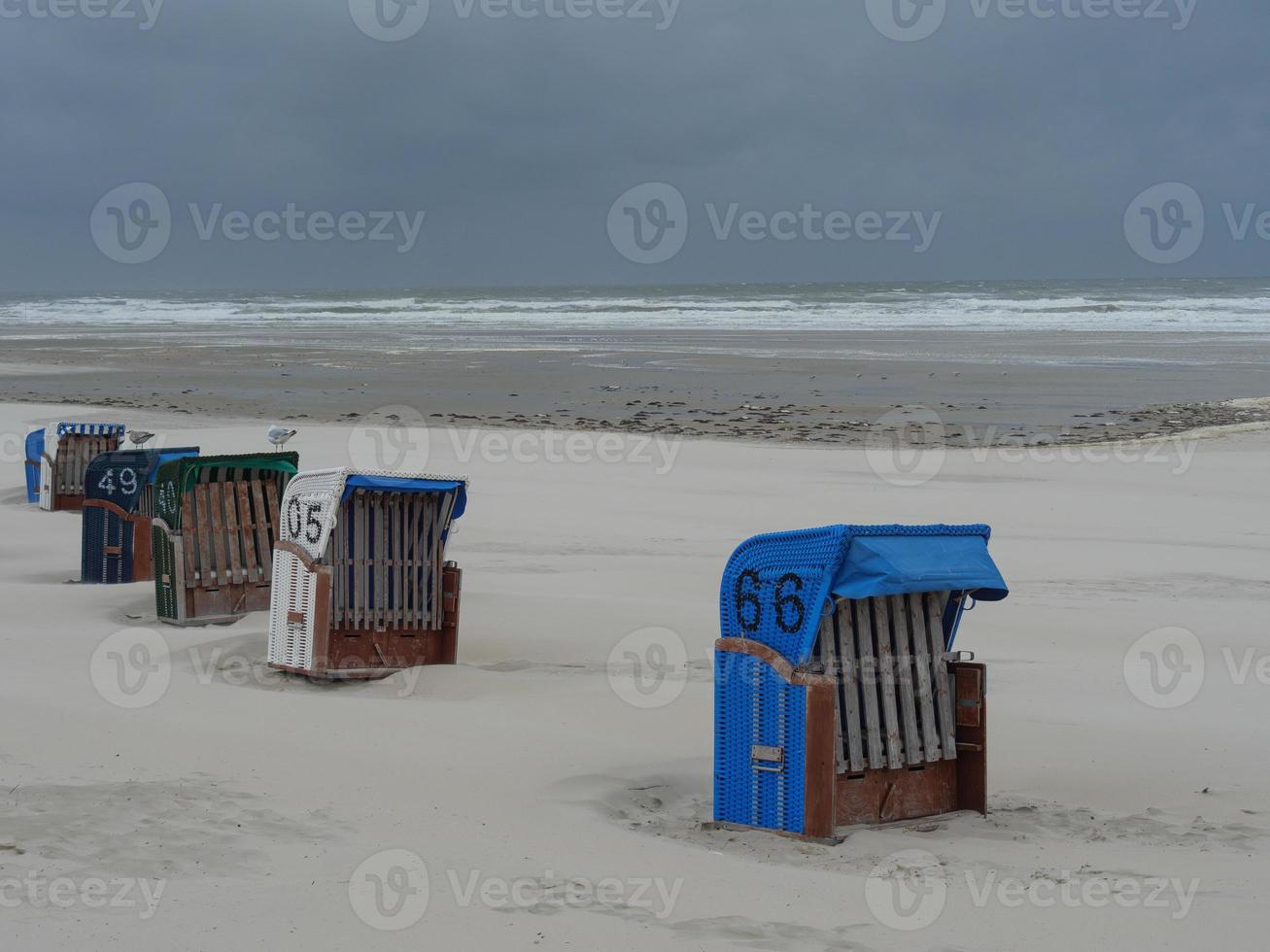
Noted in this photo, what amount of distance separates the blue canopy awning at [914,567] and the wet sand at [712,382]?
54.8ft

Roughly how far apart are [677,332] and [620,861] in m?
55.0

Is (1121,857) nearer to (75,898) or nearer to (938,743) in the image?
(938,743)

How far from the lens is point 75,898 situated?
487cm

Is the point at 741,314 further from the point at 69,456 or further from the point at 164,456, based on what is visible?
the point at 164,456

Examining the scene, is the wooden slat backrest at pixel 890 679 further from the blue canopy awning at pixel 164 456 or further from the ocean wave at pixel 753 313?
the ocean wave at pixel 753 313

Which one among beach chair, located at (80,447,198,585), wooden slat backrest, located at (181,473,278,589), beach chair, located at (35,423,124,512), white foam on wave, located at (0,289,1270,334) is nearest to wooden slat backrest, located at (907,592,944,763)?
wooden slat backrest, located at (181,473,278,589)

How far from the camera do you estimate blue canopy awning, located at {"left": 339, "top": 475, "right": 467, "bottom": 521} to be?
822 cm

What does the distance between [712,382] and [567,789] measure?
27677mm

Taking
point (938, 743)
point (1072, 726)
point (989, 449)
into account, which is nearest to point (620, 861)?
point (938, 743)

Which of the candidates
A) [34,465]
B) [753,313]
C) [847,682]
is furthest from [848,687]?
[753,313]

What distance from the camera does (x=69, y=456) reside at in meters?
15.7

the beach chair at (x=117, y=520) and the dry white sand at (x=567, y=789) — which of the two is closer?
the dry white sand at (x=567, y=789)

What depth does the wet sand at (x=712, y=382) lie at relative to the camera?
84.6 ft

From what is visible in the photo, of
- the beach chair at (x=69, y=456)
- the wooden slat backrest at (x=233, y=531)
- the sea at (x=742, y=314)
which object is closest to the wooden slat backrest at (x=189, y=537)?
the wooden slat backrest at (x=233, y=531)
